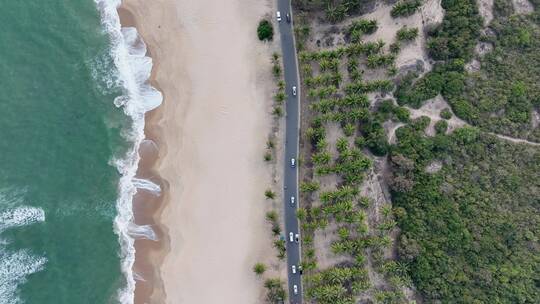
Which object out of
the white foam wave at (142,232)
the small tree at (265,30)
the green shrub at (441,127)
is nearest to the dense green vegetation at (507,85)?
the green shrub at (441,127)

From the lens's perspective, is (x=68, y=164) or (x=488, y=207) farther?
(x=68, y=164)

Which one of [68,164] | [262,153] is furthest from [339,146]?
[68,164]

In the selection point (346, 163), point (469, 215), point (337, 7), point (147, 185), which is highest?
point (337, 7)

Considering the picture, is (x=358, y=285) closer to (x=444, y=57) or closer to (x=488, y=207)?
(x=488, y=207)

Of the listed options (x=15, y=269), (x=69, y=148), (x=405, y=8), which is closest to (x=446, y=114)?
(x=405, y=8)

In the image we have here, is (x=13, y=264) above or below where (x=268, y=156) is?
below

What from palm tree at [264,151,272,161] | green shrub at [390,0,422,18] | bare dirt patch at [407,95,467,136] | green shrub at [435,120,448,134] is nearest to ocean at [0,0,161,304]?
palm tree at [264,151,272,161]

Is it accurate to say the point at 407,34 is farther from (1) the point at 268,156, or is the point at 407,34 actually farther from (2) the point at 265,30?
(1) the point at 268,156
